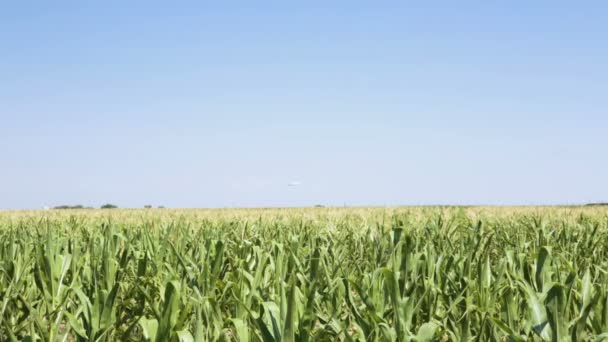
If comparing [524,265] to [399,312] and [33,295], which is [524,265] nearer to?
[399,312]

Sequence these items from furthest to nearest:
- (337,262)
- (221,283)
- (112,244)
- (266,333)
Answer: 1. (112,244)
2. (337,262)
3. (221,283)
4. (266,333)

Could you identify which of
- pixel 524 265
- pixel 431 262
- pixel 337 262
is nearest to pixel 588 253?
pixel 524 265

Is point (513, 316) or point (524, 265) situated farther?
point (524, 265)

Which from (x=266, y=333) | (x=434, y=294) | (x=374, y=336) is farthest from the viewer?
(x=434, y=294)

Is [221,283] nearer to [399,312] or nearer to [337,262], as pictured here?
[337,262]

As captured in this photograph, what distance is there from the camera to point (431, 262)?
2971 millimetres

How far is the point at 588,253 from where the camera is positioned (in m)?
4.36

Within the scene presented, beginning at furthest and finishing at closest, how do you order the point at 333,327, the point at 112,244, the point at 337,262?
1. the point at 112,244
2. the point at 337,262
3. the point at 333,327

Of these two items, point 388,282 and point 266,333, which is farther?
point 388,282

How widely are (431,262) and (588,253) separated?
1999mm

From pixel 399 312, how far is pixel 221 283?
1024 mm

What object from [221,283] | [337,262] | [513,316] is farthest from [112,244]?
[513,316]

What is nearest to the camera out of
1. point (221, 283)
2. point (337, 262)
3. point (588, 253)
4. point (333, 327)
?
point (333, 327)

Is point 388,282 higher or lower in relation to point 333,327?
higher
